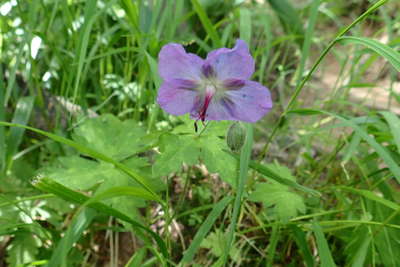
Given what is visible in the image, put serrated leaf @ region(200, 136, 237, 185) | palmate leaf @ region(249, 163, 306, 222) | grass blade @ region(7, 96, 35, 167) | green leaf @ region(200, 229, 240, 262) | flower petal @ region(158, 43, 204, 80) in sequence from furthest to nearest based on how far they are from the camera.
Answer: grass blade @ region(7, 96, 35, 167)
green leaf @ region(200, 229, 240, 262)
palmate leaf @ region(249, 163, 306, 222)
serrated leaf @ region(200, 136, 237, 185)
flower petal @ region(158, 43, 204, 80)

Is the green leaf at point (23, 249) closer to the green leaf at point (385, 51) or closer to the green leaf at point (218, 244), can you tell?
the green leaf at point (218, 244)

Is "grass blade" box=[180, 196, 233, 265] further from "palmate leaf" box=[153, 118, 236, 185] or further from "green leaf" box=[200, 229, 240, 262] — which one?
"green leaf" box=[200, 229, 240, 262]

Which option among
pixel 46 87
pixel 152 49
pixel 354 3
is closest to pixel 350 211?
pixel 152 49

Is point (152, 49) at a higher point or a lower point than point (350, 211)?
higher

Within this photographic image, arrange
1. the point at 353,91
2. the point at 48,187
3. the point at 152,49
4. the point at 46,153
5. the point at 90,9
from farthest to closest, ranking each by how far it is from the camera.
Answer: the point at 353,91 < the point at 46,153 < the point at 152,49 < the point at 90,9 < the point at 48,187

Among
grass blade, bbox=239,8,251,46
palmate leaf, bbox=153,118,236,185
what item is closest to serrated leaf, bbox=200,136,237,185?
palmate leaf, bbox=153,118,236,185

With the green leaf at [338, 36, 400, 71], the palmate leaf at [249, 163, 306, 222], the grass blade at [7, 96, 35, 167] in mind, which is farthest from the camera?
the grass blade at [7, 96, 35, 167]

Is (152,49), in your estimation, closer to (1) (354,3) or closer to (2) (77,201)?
(2) (77,201)
